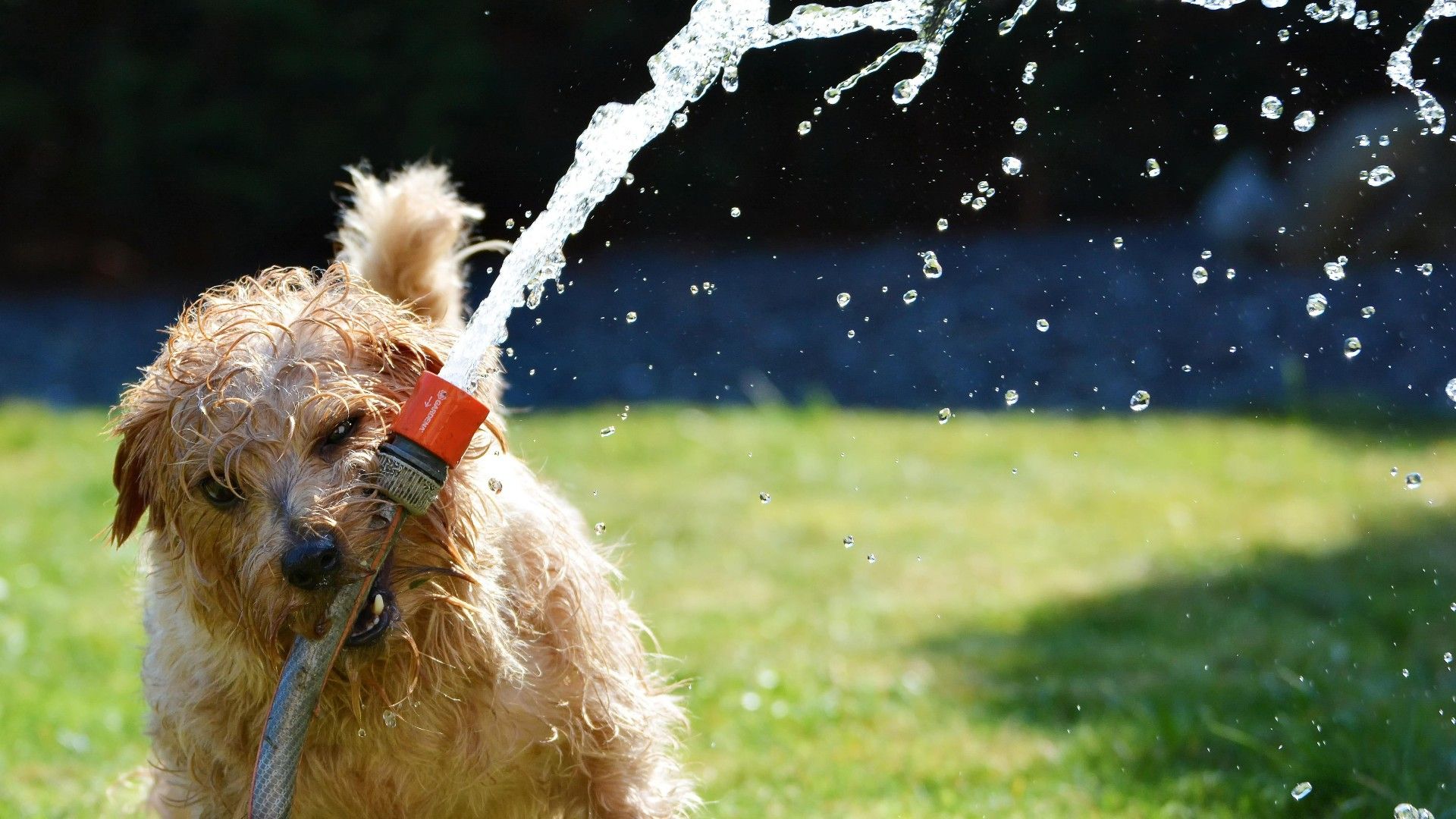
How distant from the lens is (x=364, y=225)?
390 cm

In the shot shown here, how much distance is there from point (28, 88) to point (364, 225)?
10.8 m

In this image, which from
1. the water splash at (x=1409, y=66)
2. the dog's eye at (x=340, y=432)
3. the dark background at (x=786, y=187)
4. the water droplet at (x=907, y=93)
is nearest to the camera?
the dog's eye at (x=340, y=432)

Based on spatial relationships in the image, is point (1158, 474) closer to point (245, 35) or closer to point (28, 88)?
point (245, 35)

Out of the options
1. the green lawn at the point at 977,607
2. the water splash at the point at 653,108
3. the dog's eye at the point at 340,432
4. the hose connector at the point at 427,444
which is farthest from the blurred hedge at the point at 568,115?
the hose connector at the point at 427,444

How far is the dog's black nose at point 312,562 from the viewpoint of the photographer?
257 centimetres

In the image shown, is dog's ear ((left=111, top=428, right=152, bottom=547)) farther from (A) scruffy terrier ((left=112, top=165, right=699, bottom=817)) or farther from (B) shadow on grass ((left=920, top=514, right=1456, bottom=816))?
(B) shadow on grass ((left=920, top=514, right=1456, bottom=816))

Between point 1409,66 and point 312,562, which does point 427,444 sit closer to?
point 312,562

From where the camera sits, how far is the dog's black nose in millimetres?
2566

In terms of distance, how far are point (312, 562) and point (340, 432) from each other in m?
0.33

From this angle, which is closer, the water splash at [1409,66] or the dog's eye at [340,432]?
the dog's eye at [340,432]

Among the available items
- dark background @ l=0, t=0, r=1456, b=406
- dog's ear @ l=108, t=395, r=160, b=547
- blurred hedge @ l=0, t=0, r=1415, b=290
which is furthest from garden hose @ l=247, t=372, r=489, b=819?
blurred hedge @ l=0, t=0, r=1415, b=290

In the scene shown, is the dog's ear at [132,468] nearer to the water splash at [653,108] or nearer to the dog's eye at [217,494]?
the dog's eye at [217,494]

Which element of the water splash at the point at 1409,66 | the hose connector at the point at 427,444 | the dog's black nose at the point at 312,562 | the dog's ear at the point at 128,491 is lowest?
the dog's black nose at the point at 312,562

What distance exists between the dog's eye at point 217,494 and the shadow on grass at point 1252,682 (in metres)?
2.31
